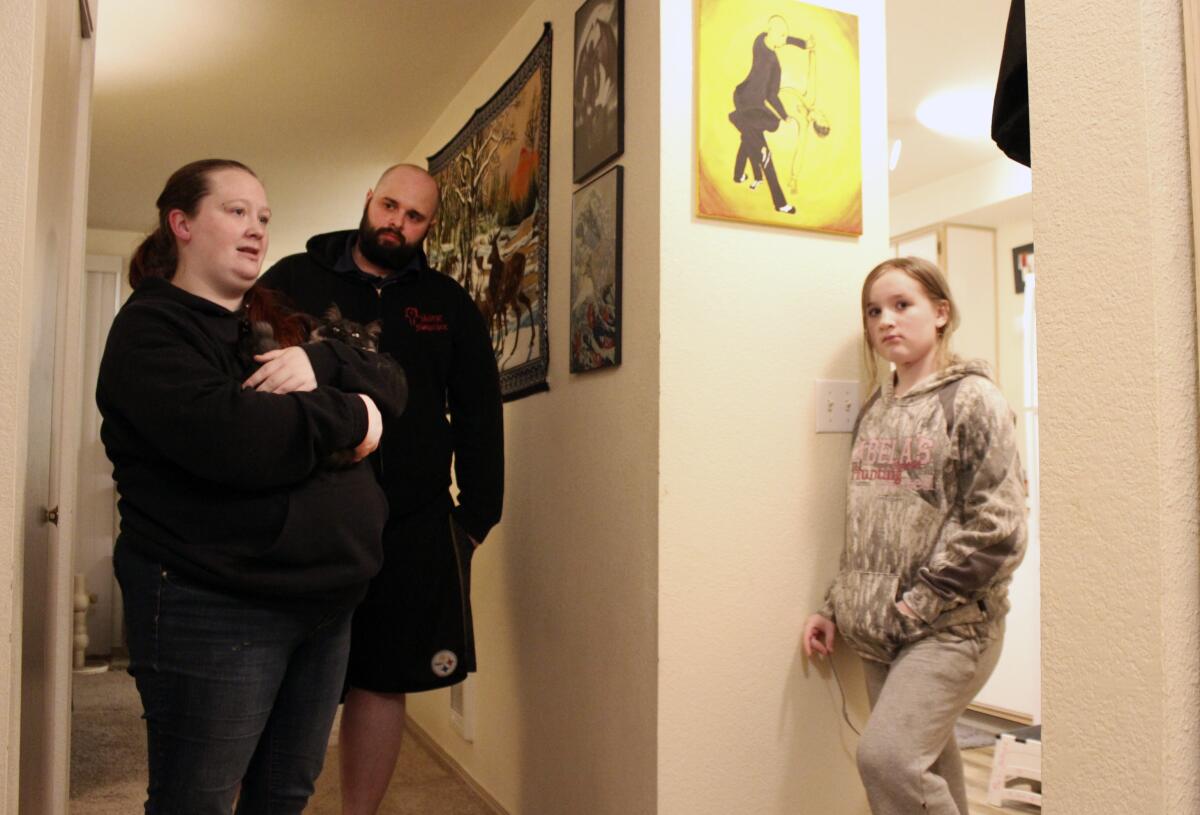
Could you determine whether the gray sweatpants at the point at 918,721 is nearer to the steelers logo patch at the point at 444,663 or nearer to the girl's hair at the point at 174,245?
the steelers logo patch at the point at 444,663

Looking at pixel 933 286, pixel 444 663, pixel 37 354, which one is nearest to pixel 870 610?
pixel 933 286

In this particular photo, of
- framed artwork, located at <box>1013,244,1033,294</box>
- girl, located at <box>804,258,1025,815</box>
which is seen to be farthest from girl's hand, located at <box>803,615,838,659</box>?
framed artwork, located at <box>1013,244,1033,294</box>

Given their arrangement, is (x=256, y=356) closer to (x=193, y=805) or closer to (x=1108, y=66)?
(x=193, y=805)

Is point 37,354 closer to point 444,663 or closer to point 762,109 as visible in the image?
point 444,663

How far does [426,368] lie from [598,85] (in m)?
0.75

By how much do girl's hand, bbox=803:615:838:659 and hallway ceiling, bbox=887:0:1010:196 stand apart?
5.86 feet

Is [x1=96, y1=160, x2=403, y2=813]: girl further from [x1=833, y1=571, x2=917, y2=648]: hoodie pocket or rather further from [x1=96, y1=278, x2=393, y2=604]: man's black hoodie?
[x1=833, y1=571, x2=917, y2=648]: hoodie pocket

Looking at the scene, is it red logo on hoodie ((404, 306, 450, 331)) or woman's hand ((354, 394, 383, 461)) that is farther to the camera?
red logo on hoodie ((404, 306, 450, 331))

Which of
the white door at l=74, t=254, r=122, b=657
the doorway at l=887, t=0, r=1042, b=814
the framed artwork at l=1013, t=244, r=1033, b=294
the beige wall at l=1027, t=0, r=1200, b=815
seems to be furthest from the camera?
the white door at l=74, t=254, r=122, b=657

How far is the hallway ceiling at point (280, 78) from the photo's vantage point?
2945 millimetres

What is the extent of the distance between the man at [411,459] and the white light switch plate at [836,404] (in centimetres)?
71

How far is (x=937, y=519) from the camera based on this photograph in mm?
1728

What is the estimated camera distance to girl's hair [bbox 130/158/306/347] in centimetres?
141

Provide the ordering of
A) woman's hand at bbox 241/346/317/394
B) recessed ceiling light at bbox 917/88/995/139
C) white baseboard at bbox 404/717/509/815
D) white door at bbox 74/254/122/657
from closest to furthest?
woman's hand at bbox 241/346/317/394 < white baseboard at bbox 404/717/509/815 < recessed ceiling light at bbox 917/88/995/139 < white door at bbox 74/254/122/657
